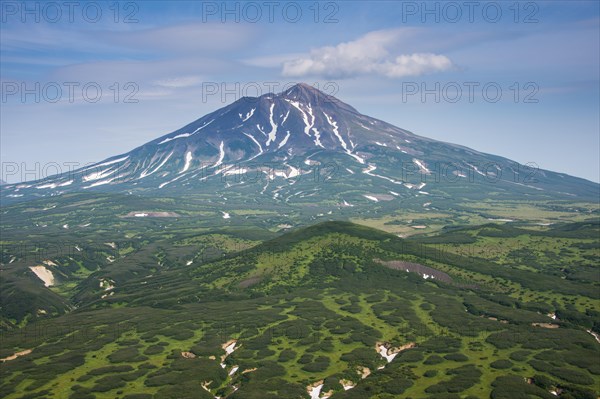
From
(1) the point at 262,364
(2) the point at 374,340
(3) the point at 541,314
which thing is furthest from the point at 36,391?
(3) the point at 541,314

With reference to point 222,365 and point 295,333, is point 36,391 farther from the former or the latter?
point 295,333

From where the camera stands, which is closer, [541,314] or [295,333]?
[295,333]

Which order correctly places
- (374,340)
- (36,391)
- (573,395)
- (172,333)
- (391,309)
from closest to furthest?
(573,395) < (36,391) < (374,340) < (172,333) < (391,309)

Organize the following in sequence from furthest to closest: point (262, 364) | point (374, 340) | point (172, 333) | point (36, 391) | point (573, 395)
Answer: point (172, 333)
point (374, 340)
point (262, 364)
point (36, 391)
point (573, 395)

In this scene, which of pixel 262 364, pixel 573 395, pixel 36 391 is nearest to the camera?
pixel 573 395

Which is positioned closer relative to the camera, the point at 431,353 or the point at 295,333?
the point at 431,353

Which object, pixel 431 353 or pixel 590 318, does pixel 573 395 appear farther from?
pixel 590 318

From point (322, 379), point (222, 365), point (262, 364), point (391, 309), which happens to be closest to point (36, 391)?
point (222, 365)

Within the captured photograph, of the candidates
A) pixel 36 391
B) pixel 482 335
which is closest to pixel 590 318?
pixel 482 335

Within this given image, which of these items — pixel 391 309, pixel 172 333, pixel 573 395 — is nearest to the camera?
pixel 573 395
